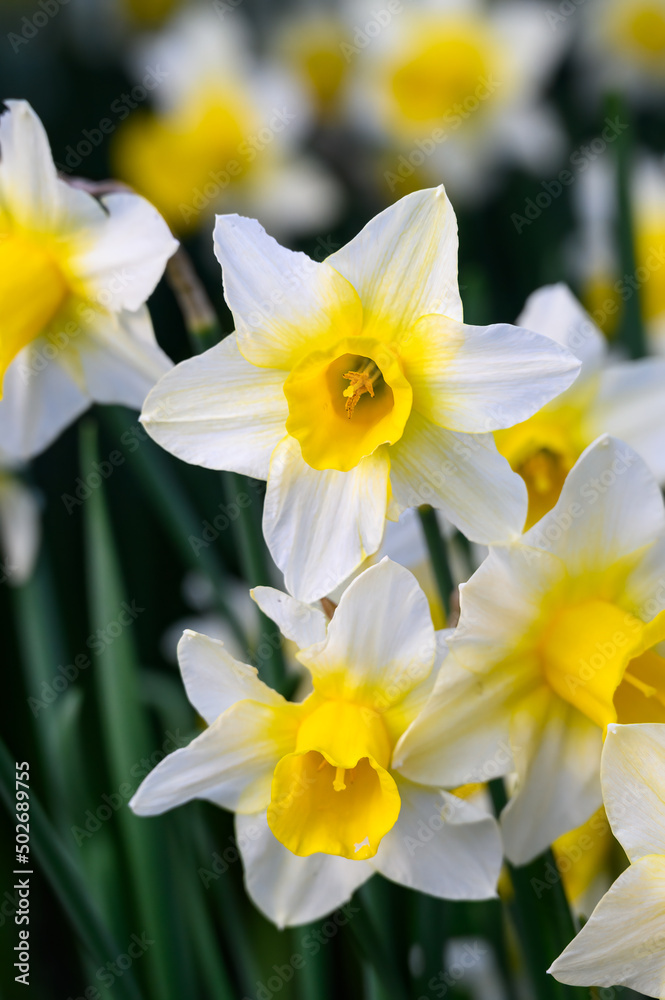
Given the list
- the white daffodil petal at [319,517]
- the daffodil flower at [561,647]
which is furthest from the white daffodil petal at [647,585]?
the white daffodil petal at [319,517]

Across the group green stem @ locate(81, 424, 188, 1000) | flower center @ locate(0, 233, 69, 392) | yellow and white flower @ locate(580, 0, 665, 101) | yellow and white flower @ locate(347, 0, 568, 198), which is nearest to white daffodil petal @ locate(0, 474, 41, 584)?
green stem @ locate(81, 424, 188, 1000)

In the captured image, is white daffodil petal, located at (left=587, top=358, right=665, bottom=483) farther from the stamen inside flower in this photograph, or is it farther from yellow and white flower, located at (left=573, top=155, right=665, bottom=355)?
yellow and white flower, located at (left=573, top=155, right=665, bottom=355)

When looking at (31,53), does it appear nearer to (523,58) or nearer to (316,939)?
(523,58)

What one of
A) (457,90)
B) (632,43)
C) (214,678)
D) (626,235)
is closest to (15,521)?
(214,678)

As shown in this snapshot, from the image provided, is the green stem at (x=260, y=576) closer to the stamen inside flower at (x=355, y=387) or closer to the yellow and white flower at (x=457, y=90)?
the stamen inside flower at (x=355, y=387)

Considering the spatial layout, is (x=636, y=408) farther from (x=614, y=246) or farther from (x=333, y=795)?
(x=614, y=246)

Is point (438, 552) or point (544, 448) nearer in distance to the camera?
point (438, 552)

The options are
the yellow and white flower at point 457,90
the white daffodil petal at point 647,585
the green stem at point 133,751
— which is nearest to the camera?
the white daffodil petal at point 647,585
